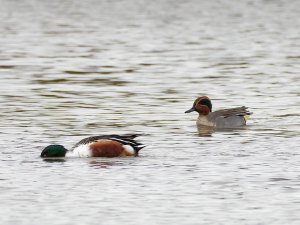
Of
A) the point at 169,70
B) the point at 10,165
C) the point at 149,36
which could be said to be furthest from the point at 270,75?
the point at 10,165

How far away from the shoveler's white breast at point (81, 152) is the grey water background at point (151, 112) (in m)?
0.09

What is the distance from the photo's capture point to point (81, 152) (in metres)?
16.9

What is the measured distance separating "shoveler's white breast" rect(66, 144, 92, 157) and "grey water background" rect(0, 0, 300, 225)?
0.30ft

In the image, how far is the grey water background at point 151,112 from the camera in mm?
13711

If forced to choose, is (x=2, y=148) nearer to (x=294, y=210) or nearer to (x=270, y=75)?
(x=294, y=210)

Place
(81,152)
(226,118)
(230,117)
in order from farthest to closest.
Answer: (226,118) → (230,117) → (81,152)

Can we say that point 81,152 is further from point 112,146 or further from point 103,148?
point 112,146

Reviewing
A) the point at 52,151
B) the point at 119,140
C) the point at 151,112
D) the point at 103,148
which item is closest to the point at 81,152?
the point at 103,148

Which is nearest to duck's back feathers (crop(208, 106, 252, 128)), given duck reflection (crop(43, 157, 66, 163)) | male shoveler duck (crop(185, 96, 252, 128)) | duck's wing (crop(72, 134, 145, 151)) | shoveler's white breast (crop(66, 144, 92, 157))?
male shoveler duck (crop(185, 96, 252, 128))

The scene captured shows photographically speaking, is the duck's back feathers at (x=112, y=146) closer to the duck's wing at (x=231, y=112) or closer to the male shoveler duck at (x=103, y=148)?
the male shoveler duck at (x=103, y=148)

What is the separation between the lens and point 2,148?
17656 millimetres

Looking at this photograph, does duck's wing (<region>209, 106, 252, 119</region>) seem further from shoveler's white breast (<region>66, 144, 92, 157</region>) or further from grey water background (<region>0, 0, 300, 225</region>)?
shoveler's white breast (<region>66, 144, 92, 157</region>)

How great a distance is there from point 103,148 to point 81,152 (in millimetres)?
329

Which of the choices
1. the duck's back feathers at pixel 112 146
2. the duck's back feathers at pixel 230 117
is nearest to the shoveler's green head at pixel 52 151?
the duck's back feathers at pixel 112 146
